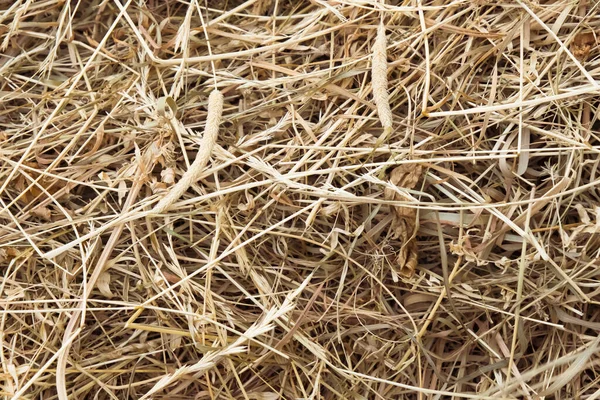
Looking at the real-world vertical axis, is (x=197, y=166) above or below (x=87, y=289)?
above

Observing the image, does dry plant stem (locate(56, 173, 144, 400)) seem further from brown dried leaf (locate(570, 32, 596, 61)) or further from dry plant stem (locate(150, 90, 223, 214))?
brown dried leaf (locate(570, 32, 596, 61))

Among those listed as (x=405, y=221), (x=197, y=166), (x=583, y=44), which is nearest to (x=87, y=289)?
(x=197, y=166)

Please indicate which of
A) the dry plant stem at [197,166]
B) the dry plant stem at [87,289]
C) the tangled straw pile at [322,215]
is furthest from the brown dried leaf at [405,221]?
the dry plant stem at [87,289]

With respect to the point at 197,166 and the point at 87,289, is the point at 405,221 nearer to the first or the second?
the point at 197,166

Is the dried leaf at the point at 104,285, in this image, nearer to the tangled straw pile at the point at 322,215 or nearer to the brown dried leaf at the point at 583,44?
the tangled straw pile at the point at 322,215

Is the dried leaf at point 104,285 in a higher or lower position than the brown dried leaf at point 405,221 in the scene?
lower

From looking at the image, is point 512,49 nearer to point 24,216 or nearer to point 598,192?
point 598,192

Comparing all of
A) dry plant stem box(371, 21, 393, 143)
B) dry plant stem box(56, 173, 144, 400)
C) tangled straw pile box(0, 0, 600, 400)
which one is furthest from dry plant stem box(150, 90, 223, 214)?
dry plant stem box(371, 21, 393, 143)

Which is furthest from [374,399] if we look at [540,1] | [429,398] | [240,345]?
[540,1]
